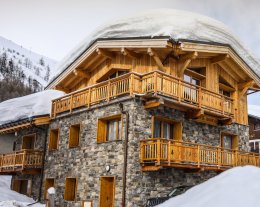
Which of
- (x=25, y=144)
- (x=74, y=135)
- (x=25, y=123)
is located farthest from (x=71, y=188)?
(x=25, y=144)

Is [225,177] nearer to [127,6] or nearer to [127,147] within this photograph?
[127,147]

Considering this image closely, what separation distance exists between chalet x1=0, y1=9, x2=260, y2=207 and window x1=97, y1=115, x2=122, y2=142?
50 millimetres

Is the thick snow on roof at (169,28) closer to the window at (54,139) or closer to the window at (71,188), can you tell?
the window at (54,139)

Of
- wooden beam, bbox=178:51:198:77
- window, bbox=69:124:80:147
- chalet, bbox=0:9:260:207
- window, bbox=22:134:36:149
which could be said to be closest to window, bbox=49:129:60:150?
chalet, bbox=0:9:260:207

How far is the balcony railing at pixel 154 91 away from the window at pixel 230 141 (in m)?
2.11

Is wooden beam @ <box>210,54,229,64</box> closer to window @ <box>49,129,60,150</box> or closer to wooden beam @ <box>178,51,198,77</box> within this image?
wooden beam @ <box>178,51,198,77</box>

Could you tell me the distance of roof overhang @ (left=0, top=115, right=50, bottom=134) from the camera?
2099cm

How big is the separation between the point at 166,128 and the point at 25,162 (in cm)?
887

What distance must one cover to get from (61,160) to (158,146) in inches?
288

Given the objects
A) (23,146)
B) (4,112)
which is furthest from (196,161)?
(4,112)

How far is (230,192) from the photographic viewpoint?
19.8ft

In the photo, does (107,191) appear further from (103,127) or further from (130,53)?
(130,53)

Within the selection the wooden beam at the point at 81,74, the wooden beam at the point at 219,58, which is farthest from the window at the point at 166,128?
the wooden beam at the point at 81,74

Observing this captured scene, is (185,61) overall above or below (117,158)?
above
